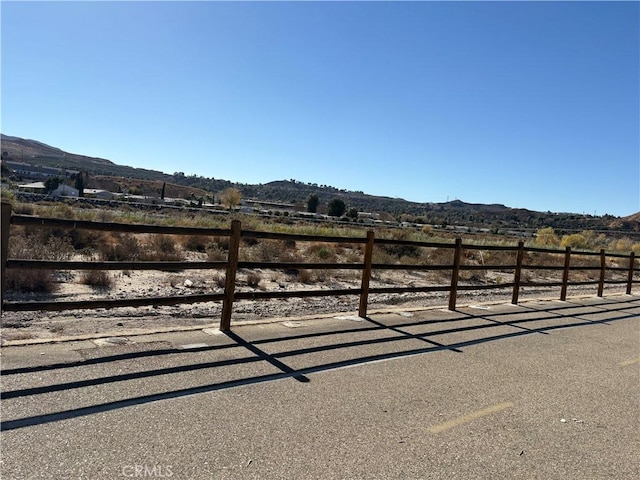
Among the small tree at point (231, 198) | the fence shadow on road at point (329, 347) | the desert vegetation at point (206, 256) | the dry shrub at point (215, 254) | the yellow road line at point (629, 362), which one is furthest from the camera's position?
the small tree at point (231, 198)

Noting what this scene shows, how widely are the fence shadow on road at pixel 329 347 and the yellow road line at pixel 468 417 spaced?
163cm

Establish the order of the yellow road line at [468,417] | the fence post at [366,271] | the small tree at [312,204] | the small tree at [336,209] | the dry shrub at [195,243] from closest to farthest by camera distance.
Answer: the yellow road line at [468,417] → the fence post at [366,271] → the dry shrub at [195,243] → the small tree at [336,209] → the small tree at [312,204]

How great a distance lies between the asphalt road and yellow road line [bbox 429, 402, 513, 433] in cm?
2

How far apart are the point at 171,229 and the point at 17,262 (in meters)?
1.99

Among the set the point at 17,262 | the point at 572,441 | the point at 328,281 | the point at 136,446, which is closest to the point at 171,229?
the point at 17,262

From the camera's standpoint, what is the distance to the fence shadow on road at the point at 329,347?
16.7ft

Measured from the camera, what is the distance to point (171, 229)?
7516 mm

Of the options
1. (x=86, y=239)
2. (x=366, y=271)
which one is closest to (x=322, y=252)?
(x=86, y=239)

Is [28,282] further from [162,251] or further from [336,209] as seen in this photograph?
[336,209]

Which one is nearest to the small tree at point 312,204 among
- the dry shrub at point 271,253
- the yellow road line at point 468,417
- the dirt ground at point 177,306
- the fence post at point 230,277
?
the dry shrub at point 271,253

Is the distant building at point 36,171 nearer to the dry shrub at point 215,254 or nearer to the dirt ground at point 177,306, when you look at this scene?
the dry shrub at point 215,254

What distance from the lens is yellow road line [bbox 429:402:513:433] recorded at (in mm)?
4941

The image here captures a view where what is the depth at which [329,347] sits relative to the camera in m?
7.65

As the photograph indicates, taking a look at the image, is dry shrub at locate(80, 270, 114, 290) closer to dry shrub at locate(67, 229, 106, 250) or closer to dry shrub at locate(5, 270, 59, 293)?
dry shrub at locate(5, 270, 59, 293)
